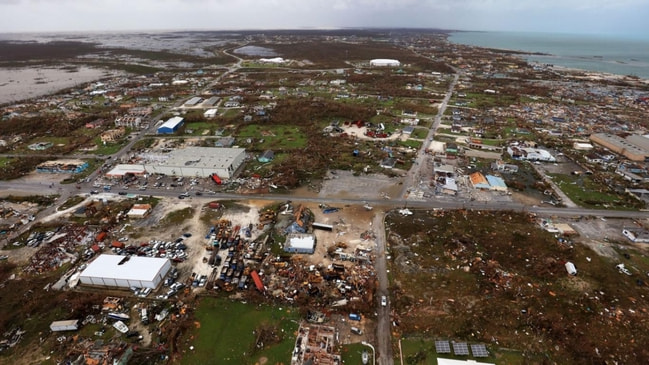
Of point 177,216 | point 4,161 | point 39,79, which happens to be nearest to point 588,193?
point 177,216

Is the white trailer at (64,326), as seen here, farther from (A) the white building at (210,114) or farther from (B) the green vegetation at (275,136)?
(A) the white building at (210,114)

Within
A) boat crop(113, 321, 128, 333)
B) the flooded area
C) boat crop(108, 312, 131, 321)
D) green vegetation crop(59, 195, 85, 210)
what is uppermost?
the flooded area

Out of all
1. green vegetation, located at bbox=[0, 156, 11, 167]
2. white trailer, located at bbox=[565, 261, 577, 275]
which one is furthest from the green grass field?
green vegetation, located at bbox=[0, 156, 11, 167]

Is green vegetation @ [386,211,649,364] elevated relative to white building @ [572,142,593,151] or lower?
lower

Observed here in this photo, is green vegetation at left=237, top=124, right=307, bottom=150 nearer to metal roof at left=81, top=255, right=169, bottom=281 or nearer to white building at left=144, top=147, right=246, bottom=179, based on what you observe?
white building at left=144, top=147, right=246, bottom=179

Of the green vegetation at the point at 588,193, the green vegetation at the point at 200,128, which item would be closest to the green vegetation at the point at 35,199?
the green vegetation at the point at 200,128

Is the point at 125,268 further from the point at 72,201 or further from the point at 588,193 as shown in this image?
the point at 588,193
